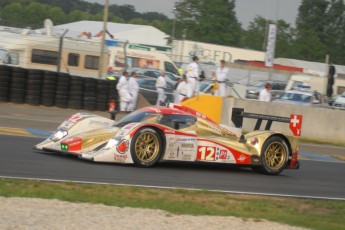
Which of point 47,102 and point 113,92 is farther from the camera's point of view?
point 113,92

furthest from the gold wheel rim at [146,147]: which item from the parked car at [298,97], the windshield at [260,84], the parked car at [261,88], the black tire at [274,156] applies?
the windshield at [260,84]

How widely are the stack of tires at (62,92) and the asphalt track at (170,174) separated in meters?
5.74

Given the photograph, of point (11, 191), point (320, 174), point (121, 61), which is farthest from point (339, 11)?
point (11, 191)

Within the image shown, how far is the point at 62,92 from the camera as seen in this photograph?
860 inches

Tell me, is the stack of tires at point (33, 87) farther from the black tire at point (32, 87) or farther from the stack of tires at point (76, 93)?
the stack of tires at point (76, 93)

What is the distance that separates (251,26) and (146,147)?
294 feet

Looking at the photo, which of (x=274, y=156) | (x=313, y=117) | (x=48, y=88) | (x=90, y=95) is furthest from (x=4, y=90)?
(x=274, y=156)

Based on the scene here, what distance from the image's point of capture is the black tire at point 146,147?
467 inches

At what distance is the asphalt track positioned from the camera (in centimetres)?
1062

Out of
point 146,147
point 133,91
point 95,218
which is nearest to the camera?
point 95,218

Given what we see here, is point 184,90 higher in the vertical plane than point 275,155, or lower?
higher

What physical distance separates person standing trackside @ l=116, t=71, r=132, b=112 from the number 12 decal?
10.6 meters

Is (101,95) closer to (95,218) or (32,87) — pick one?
(32,87)

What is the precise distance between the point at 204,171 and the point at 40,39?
15.2 metres
